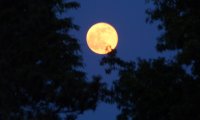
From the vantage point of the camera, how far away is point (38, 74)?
51.7 feet

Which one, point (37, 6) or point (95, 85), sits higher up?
point (37, 6)

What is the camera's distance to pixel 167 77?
48.1 feet

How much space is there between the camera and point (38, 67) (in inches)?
630

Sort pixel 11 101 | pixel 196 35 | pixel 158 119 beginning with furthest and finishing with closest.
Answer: pixel 11 101
pixel 158 119
pixel 196 35

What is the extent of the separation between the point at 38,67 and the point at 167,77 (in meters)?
3.19

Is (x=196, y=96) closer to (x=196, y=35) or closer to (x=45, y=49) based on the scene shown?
(x=196, y=35)

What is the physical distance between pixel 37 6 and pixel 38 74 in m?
1.61

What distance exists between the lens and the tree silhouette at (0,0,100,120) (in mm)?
15742

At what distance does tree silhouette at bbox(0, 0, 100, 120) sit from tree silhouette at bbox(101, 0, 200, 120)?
1.20 metres

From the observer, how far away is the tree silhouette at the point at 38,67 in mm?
15742

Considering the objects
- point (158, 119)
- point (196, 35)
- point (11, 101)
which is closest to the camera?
point (196, 35)

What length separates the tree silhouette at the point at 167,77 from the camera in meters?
13.9

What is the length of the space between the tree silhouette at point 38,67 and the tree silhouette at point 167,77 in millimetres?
1195

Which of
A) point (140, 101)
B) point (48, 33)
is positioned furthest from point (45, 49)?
point (140, 101)
